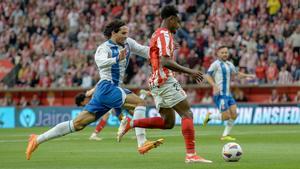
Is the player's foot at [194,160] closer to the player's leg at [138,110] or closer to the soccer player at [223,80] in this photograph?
the player's leg at [138,110]

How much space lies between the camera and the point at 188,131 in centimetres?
1422

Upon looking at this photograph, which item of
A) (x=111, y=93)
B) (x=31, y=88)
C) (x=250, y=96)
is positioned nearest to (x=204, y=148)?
(x=111, y=93)

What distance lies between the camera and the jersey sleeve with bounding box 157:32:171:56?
46.5 feet

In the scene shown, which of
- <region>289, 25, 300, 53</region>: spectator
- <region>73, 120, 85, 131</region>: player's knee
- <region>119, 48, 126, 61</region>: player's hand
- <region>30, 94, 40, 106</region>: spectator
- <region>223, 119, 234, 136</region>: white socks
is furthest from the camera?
<region>30, 94, 40, 106</region>: spectator

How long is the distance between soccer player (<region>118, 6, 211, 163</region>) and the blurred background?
61.2ft

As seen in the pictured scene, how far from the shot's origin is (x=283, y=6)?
3503 cm

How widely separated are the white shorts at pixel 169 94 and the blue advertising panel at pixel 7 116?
22.1 metres

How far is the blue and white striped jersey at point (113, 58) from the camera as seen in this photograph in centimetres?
1579

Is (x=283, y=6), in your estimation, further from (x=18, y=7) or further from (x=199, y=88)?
(x=18, y=7)

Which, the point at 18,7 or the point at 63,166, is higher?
the point at 18,7

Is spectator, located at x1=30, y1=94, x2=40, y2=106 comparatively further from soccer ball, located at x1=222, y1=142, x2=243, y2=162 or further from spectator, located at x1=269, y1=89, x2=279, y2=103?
soccer ball, located at x1=222, y1=142, x2=243, y2=162

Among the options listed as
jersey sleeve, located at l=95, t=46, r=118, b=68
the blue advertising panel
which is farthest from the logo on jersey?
jersey sleeve, located at l=95, t=46, r=118, b=68

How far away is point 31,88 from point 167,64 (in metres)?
24.4

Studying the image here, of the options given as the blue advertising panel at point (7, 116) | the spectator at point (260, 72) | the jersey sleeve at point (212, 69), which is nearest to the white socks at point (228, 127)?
the jersey sleeve at point (212, 69)
